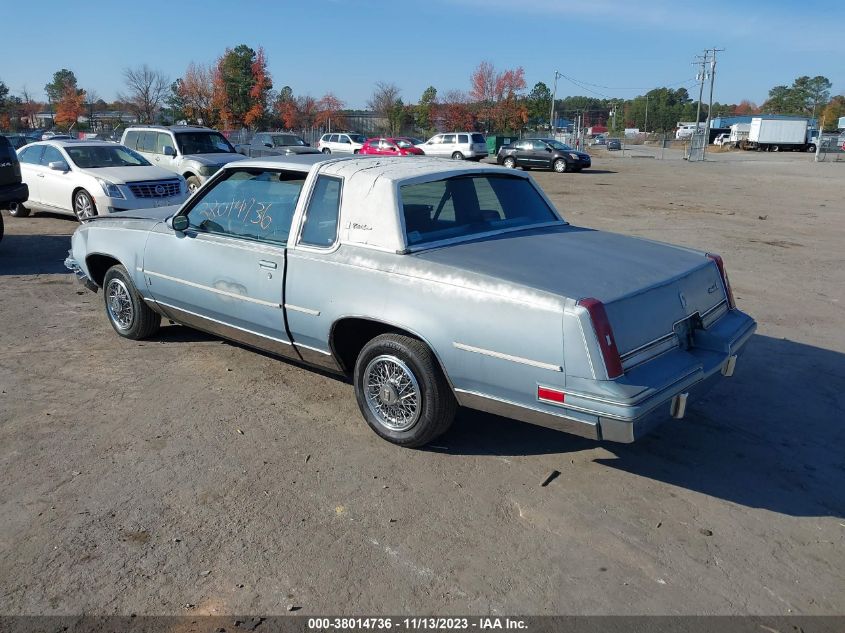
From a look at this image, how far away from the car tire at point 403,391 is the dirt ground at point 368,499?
0.51 ft

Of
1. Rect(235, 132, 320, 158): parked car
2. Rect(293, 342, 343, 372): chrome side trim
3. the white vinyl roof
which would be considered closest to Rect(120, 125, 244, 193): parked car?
the white vinyl roof

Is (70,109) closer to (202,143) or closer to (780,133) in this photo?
(202,143)

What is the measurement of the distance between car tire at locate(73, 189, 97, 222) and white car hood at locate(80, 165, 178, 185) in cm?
37

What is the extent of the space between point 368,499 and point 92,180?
10.3 meters

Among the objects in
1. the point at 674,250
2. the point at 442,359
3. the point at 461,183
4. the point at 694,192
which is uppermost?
the point at 461,183

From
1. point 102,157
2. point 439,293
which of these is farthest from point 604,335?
point 102,157

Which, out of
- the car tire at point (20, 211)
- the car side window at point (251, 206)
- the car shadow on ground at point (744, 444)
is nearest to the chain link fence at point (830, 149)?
the car tire at point (20, 211)

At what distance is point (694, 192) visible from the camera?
2239cm

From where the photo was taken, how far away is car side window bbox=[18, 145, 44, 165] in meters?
13.1

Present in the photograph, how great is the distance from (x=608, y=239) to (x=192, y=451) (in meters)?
3.06

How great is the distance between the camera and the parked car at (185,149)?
49.6 feet

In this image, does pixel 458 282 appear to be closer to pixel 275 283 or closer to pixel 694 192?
pixel 275 283

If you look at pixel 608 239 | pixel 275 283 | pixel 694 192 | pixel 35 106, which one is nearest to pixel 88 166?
pixel 275 283

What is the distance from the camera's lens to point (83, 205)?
12.1 metres
